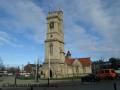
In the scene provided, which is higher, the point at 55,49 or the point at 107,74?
the point at 55,49

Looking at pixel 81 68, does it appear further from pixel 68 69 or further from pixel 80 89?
pixel 80 89

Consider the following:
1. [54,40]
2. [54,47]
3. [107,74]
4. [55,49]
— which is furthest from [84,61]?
[107,74]

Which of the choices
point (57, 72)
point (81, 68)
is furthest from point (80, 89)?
point (81, 68)

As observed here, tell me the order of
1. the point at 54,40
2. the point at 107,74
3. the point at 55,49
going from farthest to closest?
the point at 54,40
the point at 55,49
the point at 107,74

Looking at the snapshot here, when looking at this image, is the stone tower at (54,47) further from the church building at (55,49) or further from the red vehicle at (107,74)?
the red vehicle at (107,74)

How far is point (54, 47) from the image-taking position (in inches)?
3484

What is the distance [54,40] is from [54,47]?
117 inches

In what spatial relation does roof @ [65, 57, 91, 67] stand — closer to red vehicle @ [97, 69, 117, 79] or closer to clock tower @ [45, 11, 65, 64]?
clock tower @ [45, 11, 65, 64]

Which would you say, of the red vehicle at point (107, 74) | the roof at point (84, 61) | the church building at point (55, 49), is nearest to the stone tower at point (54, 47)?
the church building at point (55, 49)

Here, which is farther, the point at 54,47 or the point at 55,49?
the point at 54,47

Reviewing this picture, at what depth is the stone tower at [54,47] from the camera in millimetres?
86625

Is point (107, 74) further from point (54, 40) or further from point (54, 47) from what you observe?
point (54, 40)

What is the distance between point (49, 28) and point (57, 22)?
4460mm

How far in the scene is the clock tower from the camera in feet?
290
